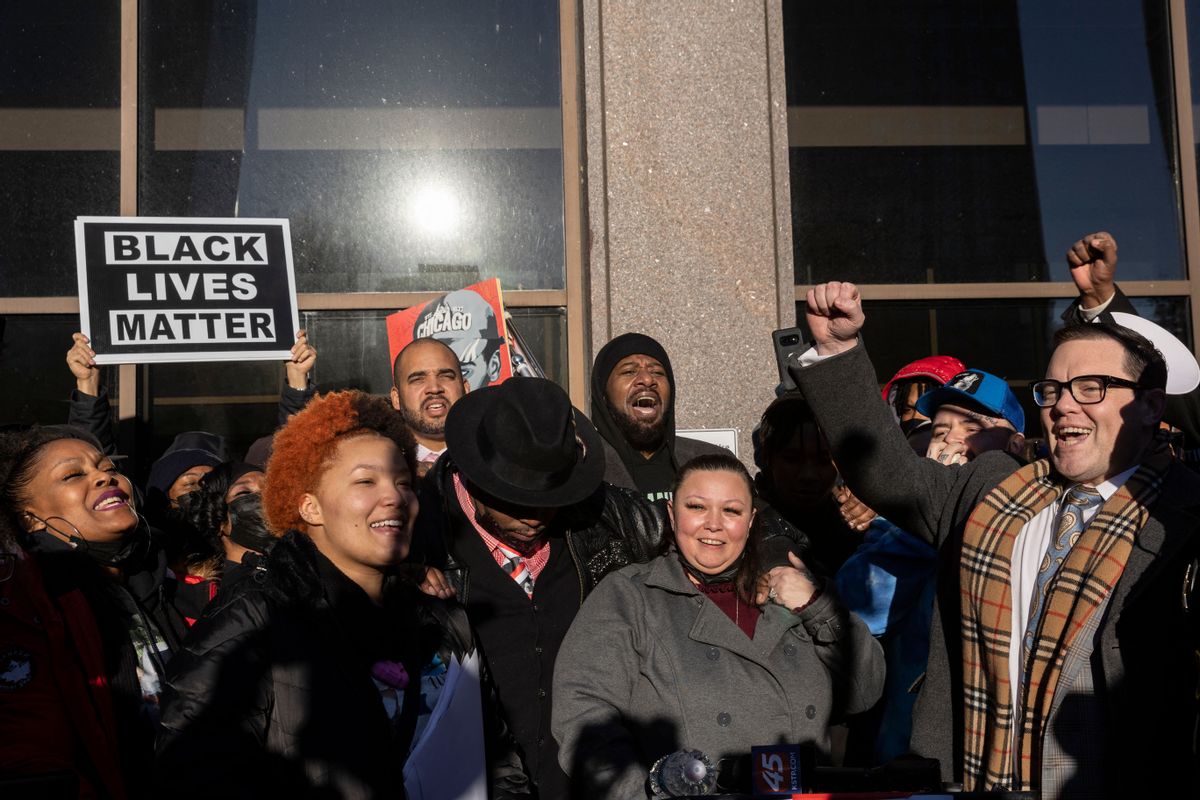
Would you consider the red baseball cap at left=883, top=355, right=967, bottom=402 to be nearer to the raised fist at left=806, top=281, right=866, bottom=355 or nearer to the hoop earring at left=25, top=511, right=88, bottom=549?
the raised fist at left=806, top=281, right=866, bottom=355

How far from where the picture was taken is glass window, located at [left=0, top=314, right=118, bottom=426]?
6.30m

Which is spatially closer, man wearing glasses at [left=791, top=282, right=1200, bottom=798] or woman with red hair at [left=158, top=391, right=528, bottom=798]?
woman with red hair at [left=158, top=391, right=528, bottom=798]

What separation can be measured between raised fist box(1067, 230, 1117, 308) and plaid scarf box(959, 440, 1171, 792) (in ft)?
2.29

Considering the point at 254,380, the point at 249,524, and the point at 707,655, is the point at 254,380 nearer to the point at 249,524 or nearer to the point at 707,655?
the point at 249,524

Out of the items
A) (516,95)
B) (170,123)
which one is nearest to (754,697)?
(516,95)

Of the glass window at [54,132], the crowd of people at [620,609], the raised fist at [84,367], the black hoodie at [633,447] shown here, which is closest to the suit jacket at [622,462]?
the black hoodie at [633,447]

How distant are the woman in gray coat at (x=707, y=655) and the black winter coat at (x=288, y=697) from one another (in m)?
0.60

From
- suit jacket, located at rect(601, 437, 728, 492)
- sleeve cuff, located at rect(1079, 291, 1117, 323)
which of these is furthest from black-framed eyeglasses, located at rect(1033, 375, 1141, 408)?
suit jacket, located at rect(601, 437, 728, 492)

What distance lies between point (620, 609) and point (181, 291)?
2958mm

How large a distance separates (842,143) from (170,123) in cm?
371

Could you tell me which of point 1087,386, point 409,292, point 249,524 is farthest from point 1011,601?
point 409,292

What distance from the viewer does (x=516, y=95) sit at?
6852 mm

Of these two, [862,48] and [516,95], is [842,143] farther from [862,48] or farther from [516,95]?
[516,95]

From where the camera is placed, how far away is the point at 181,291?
5531mm
